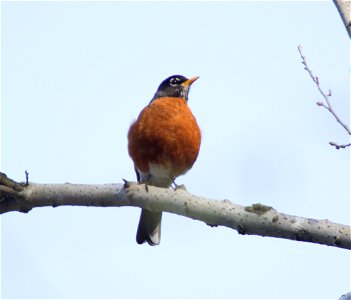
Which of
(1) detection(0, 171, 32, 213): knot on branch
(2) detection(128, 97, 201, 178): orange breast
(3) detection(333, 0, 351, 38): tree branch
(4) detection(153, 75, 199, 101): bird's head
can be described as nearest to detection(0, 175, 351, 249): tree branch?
(1) detection(0, 171, 32, 213): knot on branch

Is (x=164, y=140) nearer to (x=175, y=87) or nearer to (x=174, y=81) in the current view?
(x=175, y=87)

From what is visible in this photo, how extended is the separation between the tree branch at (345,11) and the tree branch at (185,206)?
1.14 m

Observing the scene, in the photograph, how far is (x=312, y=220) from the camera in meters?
3.82

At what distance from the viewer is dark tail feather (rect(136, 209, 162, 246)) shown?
22.9 ft

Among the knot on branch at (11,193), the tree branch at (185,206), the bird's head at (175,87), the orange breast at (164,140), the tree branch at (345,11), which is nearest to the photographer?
the tree branch at (185,206)

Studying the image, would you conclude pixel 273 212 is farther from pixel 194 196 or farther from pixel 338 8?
pixel 338 8

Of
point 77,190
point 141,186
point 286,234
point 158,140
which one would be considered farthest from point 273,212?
point 158,140

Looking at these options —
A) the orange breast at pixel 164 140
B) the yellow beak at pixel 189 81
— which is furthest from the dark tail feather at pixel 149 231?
the yellow beak at pixel 189 81

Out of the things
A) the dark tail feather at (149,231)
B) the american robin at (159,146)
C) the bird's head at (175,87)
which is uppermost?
the bird's head at (175,87)

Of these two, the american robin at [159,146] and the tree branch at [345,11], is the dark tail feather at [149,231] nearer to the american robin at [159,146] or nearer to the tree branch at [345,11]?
the american robin at [159,146]

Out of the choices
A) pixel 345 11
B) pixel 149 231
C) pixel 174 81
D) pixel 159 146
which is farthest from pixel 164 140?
pixel 345 11

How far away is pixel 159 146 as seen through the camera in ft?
21.3

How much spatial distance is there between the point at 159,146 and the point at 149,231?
0.99m

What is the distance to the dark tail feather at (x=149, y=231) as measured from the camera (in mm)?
6965
